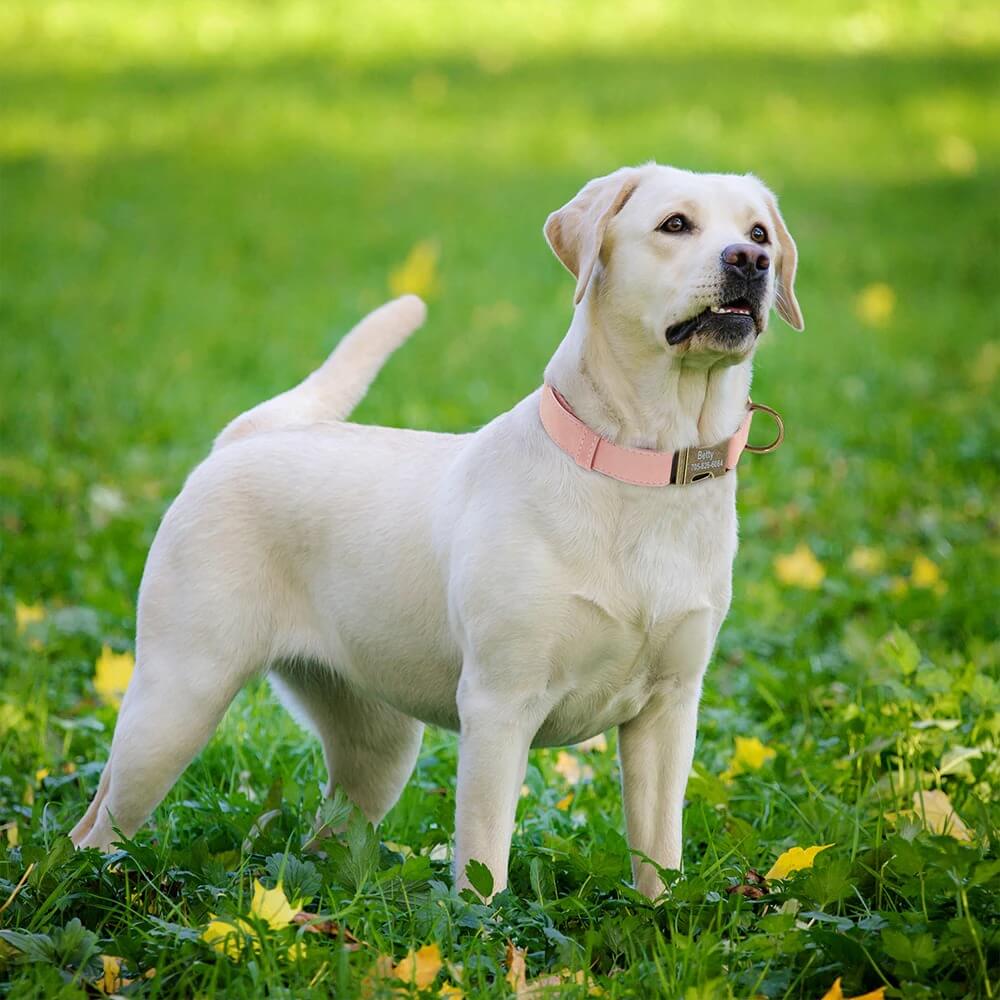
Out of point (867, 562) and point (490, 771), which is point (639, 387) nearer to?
point (490, 771)

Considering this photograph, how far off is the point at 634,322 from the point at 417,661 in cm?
93

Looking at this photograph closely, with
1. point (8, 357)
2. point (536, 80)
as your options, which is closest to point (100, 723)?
point (8, 357)

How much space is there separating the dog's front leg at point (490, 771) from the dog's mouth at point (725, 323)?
85 centimetres

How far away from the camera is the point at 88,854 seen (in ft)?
9.82

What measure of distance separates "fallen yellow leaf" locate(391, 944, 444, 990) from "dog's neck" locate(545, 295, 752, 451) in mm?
1154

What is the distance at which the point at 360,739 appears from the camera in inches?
150

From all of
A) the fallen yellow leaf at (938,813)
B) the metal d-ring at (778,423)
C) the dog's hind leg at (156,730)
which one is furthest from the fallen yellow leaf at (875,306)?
the dog's hind leg at (156,730)

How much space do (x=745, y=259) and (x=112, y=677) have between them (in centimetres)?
250

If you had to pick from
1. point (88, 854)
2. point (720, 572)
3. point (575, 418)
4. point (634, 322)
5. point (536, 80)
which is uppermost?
point (536, 80)

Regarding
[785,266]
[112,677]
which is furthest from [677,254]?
[112,677]

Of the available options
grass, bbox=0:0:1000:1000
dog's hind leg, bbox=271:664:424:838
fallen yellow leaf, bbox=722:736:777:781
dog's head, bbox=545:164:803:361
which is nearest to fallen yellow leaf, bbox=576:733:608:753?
grass, bbox=0:0:1000:1000

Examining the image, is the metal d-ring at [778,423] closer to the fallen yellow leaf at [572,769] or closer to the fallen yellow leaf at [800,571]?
the fallen yellow leaf at [572,769]

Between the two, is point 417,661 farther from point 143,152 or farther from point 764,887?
point 143,152

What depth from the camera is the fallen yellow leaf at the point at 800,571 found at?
5672 mm
